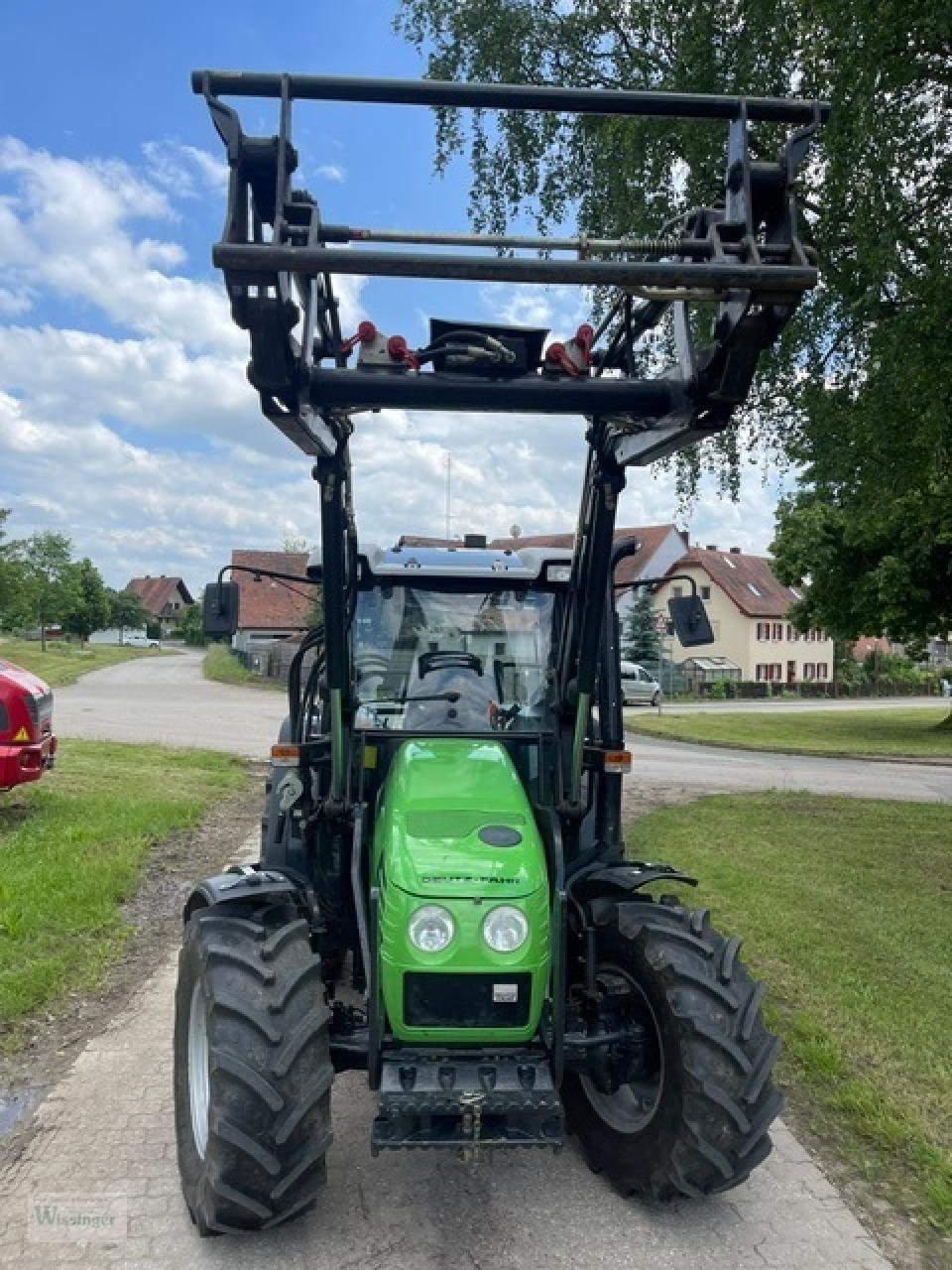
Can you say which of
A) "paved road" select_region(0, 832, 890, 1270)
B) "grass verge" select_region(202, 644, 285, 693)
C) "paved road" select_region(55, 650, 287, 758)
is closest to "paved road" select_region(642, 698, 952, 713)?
"grass verge" select_region(202, 644, 285, 693)

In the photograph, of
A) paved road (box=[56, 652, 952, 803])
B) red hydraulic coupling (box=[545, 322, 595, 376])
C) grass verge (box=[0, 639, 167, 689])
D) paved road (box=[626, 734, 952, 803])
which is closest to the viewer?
red hydraulic coupling (box=[545, 322, 595, 376])

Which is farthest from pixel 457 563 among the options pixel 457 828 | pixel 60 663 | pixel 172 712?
pixel 60 663

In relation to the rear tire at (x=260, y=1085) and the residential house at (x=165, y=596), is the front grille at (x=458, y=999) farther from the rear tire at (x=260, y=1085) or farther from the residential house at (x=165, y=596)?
the residential house at (x=165, y=596)

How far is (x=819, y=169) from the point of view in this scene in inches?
337

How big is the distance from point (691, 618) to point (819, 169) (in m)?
5.62

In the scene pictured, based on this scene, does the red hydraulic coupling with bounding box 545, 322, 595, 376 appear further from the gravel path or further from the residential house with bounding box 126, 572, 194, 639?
the residential house with bounding box 126, 572, 194, 639

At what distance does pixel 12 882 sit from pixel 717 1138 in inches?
230

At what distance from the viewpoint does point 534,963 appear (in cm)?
337

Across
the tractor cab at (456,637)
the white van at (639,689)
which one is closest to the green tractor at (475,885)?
the tractor cab at (456,637)

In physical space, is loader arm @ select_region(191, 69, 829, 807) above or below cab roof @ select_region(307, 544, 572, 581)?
above

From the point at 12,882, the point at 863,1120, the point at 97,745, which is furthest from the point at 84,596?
the point at 863,1120

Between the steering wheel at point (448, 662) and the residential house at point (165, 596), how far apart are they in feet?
374

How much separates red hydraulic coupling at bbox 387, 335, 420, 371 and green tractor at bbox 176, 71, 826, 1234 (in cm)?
1

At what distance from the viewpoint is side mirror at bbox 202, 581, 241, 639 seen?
4.89 m
